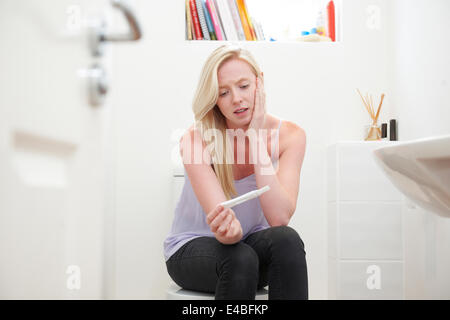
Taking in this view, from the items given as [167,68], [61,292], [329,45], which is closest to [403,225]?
[329,45]

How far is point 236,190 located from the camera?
129 centimetres

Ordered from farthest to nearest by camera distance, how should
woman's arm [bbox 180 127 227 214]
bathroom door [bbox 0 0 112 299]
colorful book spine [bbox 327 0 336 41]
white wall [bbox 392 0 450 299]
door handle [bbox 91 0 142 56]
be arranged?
colorful book spine [bbox 327 0 336 41] < white wall [bbox 392 0 450 299] < woman's arm [bbox 180 127 227 214] < door handle [bbox 91 0 142 56] < bathroom door [bbox 0 0 112 299]

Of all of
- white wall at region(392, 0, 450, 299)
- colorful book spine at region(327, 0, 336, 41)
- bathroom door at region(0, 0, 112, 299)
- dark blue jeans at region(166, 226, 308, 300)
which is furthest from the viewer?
colorful book spine at region(327, 0, 336, 41)

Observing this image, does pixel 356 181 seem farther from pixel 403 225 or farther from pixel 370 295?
pixel 370 295

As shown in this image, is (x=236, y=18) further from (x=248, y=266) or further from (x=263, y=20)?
(x=248, y=266)

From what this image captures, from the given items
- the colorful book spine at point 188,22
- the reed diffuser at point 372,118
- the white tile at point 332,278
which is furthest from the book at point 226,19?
the white tile at point 332,278

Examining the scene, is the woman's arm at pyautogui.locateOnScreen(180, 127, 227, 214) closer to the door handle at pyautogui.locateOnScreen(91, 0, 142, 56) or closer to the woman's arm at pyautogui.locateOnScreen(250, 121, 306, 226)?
the woman's arm at pyautogui.locateOnScreen(250, 121, 306, 226)

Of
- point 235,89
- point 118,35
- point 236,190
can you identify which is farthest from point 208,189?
point 118,35

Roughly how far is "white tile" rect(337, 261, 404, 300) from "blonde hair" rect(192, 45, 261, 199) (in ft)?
2.55

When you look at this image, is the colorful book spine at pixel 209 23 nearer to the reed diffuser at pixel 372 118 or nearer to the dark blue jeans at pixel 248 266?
the reed diffuser at pixel 372 118

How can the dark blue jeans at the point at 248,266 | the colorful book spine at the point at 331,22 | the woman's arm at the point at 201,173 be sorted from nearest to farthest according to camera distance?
1. the dark blue jeans at the point at 248,266
2. the woman's arm at the point at 201,173
3. the colorful book spine at the point at 331,22

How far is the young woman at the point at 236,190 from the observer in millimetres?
1002

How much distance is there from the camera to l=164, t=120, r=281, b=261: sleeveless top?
121 centimetres

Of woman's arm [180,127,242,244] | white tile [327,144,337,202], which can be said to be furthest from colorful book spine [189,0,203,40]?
woman's arm [180,127,242,244]
